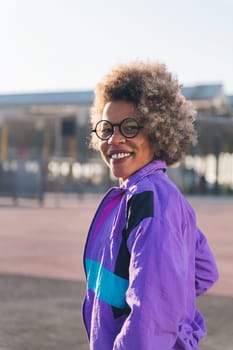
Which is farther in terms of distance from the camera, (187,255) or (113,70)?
(113,70)

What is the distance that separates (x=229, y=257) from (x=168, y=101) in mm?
7951

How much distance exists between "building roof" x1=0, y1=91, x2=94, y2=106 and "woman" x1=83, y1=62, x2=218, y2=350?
1451 inches

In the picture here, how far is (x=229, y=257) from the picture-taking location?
32.3 feet

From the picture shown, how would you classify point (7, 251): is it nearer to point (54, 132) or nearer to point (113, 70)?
point (113, 70)

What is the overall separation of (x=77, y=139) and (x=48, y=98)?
300 cm

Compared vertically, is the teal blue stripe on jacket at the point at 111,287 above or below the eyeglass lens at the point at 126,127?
below

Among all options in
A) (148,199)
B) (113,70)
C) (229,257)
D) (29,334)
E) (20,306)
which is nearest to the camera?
(148,199)

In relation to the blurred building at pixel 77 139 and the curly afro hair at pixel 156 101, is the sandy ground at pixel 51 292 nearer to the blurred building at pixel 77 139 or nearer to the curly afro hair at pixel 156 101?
the curly afro hair at pixel 156 101


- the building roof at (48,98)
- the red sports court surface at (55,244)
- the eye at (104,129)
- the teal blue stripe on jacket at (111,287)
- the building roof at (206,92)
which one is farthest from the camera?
the building roof at (48,98)

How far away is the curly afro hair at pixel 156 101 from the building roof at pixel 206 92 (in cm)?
3315

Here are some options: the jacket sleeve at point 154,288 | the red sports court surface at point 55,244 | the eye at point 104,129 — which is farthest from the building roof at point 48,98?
the jacket sleeve at point 154,288

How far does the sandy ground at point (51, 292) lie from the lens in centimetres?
504

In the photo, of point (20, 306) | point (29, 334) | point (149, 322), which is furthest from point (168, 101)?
point (20, 306)

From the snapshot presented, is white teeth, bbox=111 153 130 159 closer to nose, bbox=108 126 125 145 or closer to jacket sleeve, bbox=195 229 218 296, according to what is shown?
nose, bbox=108 126 125 145
